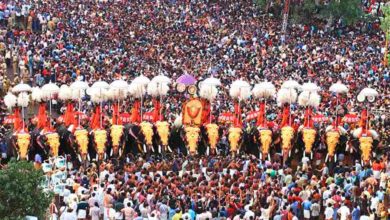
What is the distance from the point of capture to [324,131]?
96.8 ft

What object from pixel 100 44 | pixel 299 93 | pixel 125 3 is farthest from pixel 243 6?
pixel 299 93

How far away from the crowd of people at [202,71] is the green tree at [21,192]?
228 cm

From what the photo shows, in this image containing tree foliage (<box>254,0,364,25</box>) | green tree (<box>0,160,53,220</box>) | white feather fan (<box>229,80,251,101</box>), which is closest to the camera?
green tree (<box>0,160,53,220</box>)

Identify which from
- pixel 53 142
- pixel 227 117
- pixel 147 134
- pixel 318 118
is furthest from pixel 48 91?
pixel 318 118

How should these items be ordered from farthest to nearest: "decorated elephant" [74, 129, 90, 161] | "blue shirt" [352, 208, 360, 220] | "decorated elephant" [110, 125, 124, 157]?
1. "decorated elephant" [110, 125, 124, 157]
2. "decorated elephant" [74, 129, 90, 161]
3. "blue shirt" [352, 208, 360, 220]

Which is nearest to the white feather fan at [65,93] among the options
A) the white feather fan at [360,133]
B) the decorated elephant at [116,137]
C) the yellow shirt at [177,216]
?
the decorated elephant at [116,137]

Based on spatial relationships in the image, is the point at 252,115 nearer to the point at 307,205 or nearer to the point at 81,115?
the point at 81,115

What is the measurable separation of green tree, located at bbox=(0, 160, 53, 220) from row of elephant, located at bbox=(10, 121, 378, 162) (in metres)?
8.60

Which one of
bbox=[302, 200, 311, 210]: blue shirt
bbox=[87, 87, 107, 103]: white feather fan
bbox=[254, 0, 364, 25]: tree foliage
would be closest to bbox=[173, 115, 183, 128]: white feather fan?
Answer: bbox=[87, 87, 107, 103]: white feather fan

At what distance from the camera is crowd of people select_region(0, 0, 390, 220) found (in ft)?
77.3

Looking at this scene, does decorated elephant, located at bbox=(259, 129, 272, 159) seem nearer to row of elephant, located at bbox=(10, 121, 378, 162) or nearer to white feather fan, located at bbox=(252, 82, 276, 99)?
row of elephant, located at bbox=(10, 121, 378, 162)

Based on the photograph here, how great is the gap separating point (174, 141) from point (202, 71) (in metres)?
9.43

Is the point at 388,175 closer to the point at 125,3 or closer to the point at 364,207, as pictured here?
the point at 364,207

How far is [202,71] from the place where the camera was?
3919 centimetres
